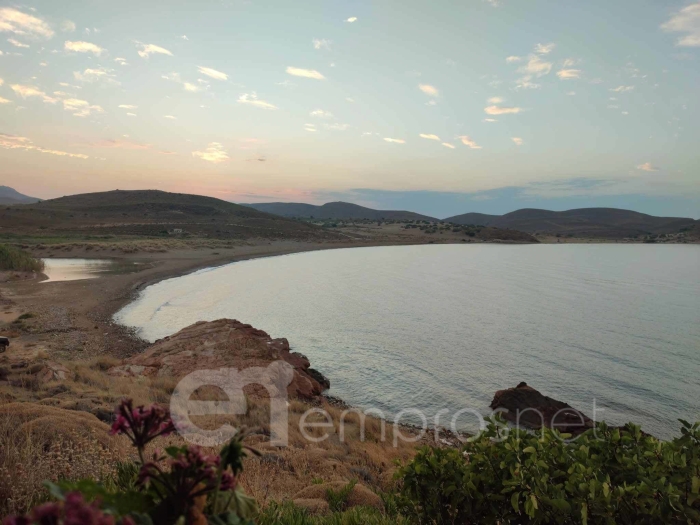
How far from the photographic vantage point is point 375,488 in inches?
293

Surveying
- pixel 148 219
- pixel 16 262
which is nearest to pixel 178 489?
pixel 16 262

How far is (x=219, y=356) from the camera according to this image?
16.5m

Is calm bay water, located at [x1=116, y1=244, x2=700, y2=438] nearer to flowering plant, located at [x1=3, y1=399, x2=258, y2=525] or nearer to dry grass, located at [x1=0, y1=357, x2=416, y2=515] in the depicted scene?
dry grass, located at [x1=0, y1=357, x2=416, y2=515]

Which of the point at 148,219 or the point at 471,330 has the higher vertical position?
the point at 148,219

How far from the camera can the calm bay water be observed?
54.9ft

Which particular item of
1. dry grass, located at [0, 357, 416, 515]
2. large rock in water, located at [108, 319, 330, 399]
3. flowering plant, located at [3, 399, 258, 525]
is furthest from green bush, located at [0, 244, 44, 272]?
flowering plant, located at [3, 399, 258, 525]

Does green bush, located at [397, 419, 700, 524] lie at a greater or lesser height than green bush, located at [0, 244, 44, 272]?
greater

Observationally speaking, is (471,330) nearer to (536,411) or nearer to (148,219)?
(536,411)

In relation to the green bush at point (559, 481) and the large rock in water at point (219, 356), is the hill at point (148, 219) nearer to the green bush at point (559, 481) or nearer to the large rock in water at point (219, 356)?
the large rock in water at point (219, 356)

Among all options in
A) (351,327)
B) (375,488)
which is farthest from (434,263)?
(375,488)

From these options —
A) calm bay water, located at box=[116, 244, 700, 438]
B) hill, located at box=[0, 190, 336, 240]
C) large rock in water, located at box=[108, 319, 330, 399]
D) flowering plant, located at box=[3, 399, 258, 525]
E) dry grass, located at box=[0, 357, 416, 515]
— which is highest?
hill, located at box=[0, 190, 336, 240]

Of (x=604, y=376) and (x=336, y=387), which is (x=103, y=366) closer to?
(x=336, y=387)

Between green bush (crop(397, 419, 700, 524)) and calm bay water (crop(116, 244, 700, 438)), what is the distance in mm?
10185

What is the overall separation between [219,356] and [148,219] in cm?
10837
